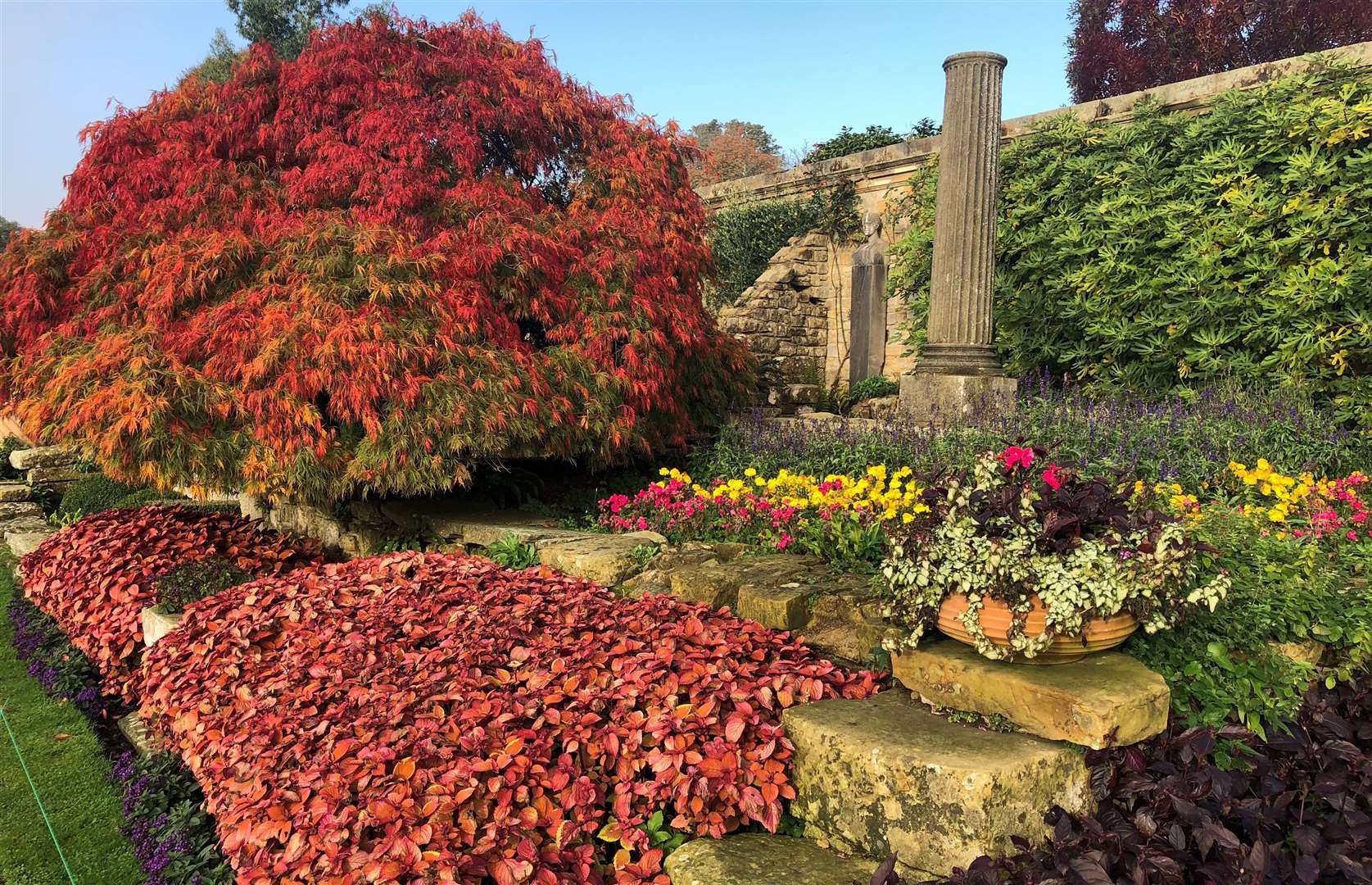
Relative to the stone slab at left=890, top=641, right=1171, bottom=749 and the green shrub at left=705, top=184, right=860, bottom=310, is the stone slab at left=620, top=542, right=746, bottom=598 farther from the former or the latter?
the green shrub at left=705, top=184, right=860, bottom=310

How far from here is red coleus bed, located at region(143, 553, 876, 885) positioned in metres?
2.27

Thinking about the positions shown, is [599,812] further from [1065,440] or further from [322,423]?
[1065,440]

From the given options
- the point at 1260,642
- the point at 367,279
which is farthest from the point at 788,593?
the point at 367,279

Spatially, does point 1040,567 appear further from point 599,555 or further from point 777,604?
point 599,555

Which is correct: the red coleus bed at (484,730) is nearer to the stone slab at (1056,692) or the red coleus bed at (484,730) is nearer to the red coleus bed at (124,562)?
the stone slab at (1056,692)

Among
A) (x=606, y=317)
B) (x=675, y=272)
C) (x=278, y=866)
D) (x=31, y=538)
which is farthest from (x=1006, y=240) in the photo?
(x=31, y=538)

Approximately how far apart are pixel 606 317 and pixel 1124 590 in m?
3.73

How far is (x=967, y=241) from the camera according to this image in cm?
667

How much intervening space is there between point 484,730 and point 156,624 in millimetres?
2772

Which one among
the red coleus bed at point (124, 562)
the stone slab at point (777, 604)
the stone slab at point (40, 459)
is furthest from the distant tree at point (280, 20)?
the stone slab at point (777, 604)

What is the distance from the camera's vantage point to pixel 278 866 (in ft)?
7.32

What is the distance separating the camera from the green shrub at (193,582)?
179 inches

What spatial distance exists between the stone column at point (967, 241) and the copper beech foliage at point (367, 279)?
1.69 meters

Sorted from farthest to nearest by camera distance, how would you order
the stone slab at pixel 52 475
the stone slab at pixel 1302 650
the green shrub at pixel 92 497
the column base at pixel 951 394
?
the stone slab at pixel 52 475
the green shrub at pixel 92 497
the column base at pixel 951 394
the stone slab at pixel 1302 650
